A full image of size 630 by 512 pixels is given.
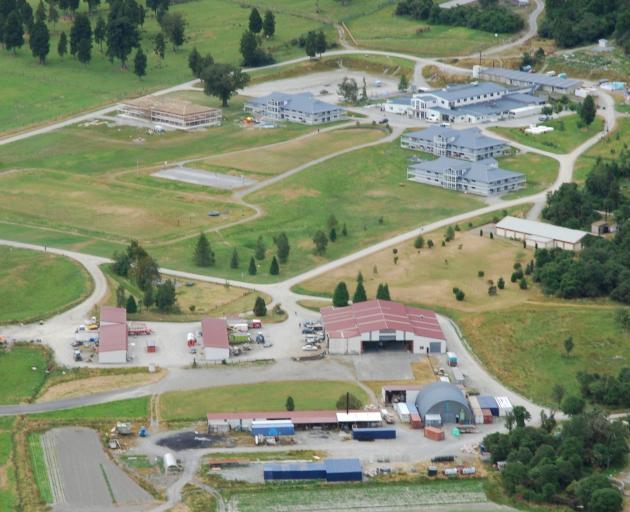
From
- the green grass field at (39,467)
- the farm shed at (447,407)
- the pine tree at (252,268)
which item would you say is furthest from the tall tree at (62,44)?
the farm shed at (447,407)

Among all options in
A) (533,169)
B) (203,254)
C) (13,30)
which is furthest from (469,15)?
(203,254)

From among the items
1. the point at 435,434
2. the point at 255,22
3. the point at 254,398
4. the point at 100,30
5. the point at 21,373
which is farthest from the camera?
the point at 255,22

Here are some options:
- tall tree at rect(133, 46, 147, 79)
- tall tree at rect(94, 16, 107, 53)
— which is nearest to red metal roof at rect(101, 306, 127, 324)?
tall tree at rect(133, 46, 147, 79)

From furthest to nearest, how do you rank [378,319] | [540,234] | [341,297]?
[540,234]
[341,297]
[378,319]

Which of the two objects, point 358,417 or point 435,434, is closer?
point 435,434

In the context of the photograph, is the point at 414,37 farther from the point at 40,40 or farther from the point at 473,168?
the point at 473,168

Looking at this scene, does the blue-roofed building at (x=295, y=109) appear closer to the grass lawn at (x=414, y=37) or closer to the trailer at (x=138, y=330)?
the grass lawn at (x=414, y=37)
